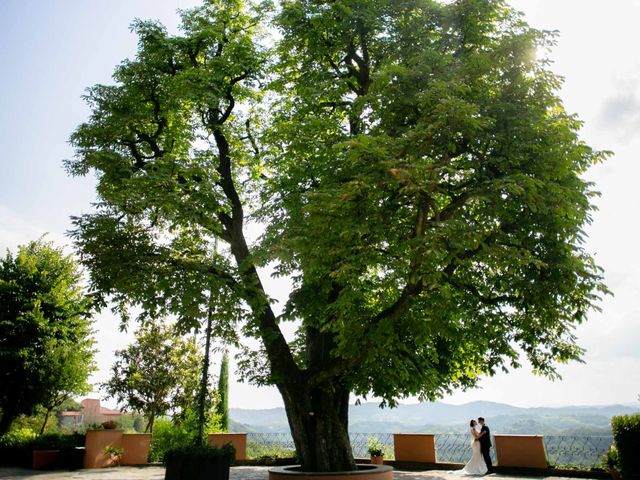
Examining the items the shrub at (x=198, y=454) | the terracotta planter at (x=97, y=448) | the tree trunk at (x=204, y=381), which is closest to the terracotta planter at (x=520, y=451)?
the shrub at (x=198, y=454)

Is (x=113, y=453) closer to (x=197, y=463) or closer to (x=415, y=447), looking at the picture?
(x=197, y=463)

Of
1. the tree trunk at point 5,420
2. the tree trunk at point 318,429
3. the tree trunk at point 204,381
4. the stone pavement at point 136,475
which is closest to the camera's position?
the tree trunk at point 318,429

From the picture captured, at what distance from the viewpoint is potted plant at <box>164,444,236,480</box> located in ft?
37.1

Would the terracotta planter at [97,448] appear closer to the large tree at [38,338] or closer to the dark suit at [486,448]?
the large tree at [38,338]

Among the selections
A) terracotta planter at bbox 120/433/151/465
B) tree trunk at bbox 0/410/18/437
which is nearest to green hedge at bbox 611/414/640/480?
terracotta planter at bbox 120/433/151/465

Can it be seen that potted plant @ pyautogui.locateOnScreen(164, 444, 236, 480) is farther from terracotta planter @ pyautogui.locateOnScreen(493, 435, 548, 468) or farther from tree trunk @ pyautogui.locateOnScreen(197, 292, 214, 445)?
terracotta planter @ pyautogui.locateOnScreen(493, 435, 548, 468)

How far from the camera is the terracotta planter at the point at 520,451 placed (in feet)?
49.7

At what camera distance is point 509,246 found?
30.4 ft

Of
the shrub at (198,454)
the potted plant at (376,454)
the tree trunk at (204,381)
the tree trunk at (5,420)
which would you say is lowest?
the potted plant at (376,454)

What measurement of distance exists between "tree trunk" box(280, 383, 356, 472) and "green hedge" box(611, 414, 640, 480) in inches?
244

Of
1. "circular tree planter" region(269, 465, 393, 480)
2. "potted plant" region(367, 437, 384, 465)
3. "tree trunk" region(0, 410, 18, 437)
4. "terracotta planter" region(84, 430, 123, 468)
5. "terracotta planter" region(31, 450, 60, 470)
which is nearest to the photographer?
"circular tree planter" region(269, 465, 393, 480)

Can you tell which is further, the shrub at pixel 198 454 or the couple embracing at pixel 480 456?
the couple embracing at pixel 480 456

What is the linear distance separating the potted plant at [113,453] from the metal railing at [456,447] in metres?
5.47

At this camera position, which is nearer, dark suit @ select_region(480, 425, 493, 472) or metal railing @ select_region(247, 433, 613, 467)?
metal railing @ select_region(247, 433, 613, 467)
